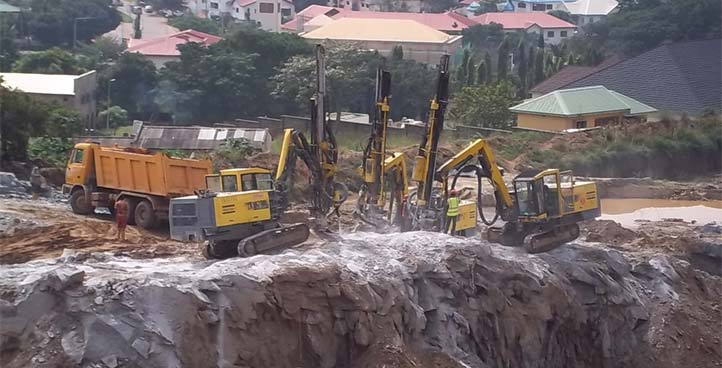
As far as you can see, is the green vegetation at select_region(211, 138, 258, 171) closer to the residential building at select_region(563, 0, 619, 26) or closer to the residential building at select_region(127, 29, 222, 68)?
the residential building at select_region(127, 29, 222, 68)

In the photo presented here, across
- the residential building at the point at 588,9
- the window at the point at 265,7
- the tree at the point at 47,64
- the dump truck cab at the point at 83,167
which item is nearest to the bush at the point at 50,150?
the dump truck cab at the point at 83,167

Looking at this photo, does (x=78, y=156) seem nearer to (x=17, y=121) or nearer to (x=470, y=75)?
(x=17, y=121)

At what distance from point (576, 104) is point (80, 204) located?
24.6 metres

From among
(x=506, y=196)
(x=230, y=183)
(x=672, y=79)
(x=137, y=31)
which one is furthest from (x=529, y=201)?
(x=137, y=31)

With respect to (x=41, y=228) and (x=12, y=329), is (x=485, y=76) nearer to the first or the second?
(x=41, y=228)

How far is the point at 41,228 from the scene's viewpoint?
Result: 2100cm

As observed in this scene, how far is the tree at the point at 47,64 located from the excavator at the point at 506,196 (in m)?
30.0

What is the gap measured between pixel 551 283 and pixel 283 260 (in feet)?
17.8

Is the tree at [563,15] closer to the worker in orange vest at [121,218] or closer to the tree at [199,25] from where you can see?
the tree at [199,25]

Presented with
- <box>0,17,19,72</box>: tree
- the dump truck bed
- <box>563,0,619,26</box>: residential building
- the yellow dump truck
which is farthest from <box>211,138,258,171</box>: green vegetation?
<box>563,0,619,26</box>: residential building

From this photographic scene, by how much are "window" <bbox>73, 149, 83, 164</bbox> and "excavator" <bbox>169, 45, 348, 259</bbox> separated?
5.04 m

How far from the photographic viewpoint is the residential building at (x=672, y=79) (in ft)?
163

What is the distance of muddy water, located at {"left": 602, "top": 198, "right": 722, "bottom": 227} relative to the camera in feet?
98.9

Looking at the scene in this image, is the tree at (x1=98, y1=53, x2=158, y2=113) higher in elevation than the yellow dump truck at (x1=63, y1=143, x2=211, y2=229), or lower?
higher
